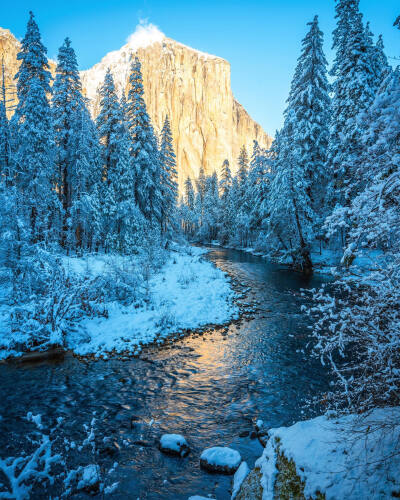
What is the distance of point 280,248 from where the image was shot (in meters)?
29.6

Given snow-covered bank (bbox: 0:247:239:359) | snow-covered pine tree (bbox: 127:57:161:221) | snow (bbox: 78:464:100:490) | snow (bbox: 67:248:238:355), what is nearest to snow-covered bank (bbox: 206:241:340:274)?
snow (bbox: 67:248:238:355)

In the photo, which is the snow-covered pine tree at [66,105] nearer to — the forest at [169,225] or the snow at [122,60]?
the forest at [169,225]

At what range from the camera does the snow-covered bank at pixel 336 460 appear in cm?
203

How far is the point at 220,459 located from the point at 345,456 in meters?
2.46

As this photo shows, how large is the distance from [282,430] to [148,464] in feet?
7.55

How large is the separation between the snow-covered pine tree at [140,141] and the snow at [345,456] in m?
23.3

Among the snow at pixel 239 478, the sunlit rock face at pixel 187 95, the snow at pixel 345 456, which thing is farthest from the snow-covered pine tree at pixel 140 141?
the sunlit rock face at pixel 187 95

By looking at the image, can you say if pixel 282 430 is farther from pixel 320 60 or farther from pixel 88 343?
pixel 320 60

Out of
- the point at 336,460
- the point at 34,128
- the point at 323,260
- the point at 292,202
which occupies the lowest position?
the point at 336,460

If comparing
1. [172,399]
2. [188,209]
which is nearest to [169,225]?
[172,399]

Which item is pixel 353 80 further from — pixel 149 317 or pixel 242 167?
pixel 242 167

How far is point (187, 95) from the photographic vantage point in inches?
5605

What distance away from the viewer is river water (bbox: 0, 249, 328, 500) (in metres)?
3.98

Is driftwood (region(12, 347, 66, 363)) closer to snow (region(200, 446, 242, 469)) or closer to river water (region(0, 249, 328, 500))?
river water (region(0, 249, 328, 500))
